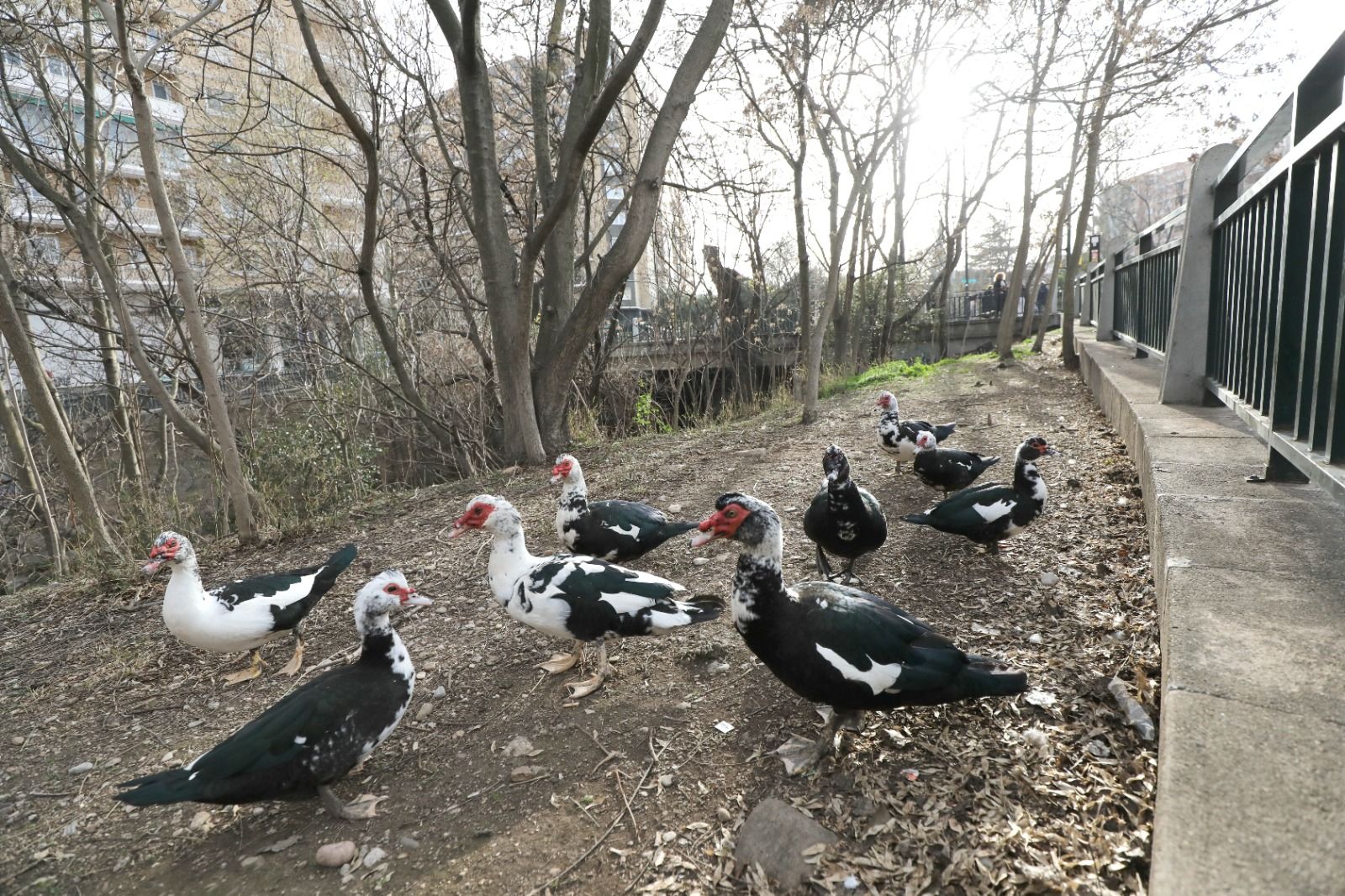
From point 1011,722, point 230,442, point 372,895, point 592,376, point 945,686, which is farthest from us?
point 592,376

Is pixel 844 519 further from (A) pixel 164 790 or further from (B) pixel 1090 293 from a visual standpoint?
(B) pixel 1090 293

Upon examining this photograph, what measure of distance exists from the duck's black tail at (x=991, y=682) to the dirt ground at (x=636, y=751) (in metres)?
0.25

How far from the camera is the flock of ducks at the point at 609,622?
90.5 inches

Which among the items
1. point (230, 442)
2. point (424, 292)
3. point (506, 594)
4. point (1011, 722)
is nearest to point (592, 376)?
point (424, 292)

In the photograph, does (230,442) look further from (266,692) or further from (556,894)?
(556,894)

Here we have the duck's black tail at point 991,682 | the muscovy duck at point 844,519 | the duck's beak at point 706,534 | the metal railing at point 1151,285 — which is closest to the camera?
the duck's black tail at point 991,682

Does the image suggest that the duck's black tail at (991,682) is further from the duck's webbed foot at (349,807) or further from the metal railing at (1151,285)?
the metal railing at (1151,285)

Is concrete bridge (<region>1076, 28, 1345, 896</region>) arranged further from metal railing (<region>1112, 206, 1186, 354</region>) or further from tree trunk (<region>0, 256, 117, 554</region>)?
tree trunk (<region>0, 256, 117, 554</region>)

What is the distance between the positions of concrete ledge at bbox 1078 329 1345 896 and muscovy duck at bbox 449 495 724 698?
1.77m

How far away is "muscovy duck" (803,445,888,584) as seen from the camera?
3541 millimetres

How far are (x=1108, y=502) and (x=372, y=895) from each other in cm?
450

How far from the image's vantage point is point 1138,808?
195cm

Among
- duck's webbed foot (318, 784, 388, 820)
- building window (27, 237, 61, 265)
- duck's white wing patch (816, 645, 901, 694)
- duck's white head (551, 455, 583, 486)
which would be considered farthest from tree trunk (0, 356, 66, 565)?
duck's white wing patch (816, 645, 901, 694)

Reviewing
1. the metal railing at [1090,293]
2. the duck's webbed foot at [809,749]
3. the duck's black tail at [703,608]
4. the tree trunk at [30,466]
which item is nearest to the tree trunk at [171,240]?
the tree trunk at [30,466]
